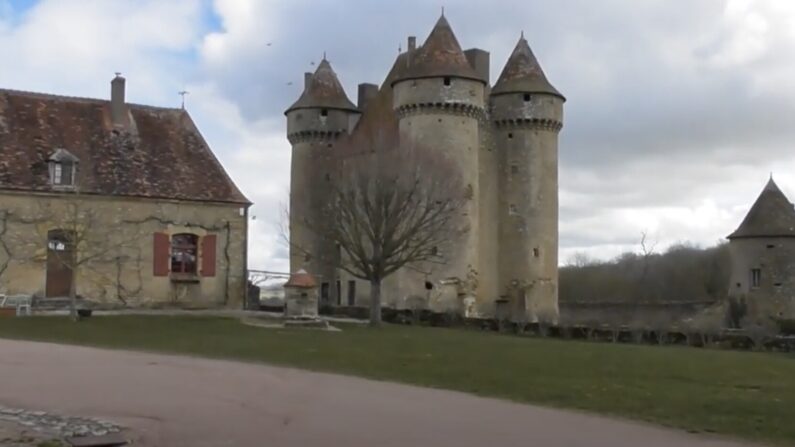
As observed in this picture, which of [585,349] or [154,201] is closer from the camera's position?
[585,349]

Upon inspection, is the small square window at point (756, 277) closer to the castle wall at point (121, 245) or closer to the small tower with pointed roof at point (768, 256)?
the small tower with pointed roof at point (768, 256)

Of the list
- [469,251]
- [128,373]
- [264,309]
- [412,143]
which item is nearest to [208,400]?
[128,373]

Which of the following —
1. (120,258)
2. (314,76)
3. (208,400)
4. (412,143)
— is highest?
(314,76)

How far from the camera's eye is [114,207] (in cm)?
3644

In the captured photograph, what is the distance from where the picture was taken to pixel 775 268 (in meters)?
53.1

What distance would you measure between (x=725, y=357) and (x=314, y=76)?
35.6 metres

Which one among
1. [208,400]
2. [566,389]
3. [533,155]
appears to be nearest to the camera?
[208,400]

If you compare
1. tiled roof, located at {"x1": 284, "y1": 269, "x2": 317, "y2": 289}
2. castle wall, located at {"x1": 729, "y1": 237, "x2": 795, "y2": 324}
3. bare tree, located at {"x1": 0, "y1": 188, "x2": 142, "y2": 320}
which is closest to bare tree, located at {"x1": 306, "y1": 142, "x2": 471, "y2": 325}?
tiled roof, located at {"x1": 284, "y1": 269, "x2": 317, "y2": 289}

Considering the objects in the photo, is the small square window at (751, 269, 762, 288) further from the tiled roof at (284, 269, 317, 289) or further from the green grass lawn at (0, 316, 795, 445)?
the tiled roof at (284, 269, 317, 289)

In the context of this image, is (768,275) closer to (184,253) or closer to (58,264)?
(184,253)

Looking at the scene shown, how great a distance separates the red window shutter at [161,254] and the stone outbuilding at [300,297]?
22.2 ft

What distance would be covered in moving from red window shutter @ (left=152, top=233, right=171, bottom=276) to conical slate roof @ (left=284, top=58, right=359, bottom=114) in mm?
19128

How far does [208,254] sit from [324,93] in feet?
62.3

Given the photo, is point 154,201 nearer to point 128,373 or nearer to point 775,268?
point 128,373
